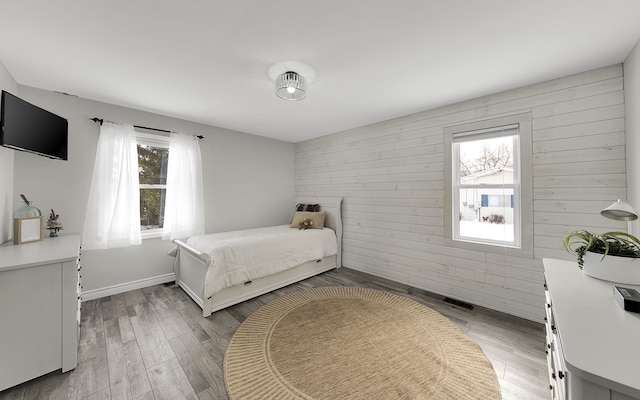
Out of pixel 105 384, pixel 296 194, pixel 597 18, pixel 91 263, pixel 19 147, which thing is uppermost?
pixel 597 18

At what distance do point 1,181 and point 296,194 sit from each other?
3.75 meters

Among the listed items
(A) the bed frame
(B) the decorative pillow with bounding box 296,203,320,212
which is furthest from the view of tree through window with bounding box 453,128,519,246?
(B) the decorative pillow with bounding box 296,203,320,212

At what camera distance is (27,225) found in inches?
82.7

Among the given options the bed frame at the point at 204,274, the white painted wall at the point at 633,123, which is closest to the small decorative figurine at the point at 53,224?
the bed frame at the point at 204,274

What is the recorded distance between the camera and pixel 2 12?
1.43 metres

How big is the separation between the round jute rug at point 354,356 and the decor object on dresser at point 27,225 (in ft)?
6.81

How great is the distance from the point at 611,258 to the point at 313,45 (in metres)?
2.25

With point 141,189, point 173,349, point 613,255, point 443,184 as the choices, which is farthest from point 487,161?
point 141,189

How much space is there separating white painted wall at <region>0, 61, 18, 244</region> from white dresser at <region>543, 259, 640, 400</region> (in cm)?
385

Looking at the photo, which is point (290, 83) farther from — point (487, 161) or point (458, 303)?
point (458, 303)

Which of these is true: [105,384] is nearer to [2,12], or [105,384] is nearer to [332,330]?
[332,330]

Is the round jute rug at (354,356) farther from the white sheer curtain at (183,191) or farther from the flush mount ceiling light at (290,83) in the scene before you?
the flush mount ceiling light at (290,83)

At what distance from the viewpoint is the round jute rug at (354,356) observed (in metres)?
1.53

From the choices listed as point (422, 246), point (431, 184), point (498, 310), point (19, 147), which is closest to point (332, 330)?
point (422, 246)
